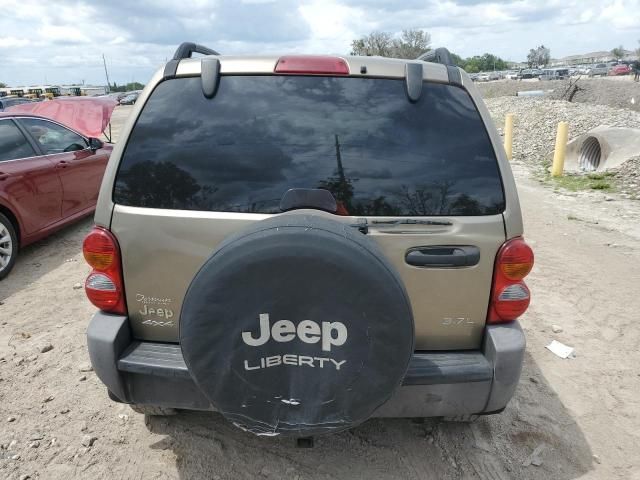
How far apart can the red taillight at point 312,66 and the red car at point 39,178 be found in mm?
4403

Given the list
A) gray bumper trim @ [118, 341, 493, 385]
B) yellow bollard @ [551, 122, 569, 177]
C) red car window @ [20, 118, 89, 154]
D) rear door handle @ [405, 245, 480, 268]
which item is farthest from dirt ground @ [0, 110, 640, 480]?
yellow bollard @ [551, 122, 569, 177]

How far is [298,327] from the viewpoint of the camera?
1.82 metres

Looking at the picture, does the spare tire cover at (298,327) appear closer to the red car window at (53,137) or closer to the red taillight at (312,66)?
the red taillight at (312,66)

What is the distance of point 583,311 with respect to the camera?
455cm

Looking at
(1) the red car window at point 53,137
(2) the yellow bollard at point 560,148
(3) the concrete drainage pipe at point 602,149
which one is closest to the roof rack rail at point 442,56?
(1) the red car window at point 53,137

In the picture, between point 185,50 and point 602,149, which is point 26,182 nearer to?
point 185,50

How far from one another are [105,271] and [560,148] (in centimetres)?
1070

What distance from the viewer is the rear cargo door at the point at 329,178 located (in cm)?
221

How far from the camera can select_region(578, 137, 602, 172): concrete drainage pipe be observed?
1127 centimetres

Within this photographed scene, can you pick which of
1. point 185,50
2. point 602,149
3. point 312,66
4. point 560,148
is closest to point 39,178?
point 185,50

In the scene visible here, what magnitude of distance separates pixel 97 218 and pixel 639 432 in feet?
11.1

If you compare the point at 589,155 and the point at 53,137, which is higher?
the point at 53,137

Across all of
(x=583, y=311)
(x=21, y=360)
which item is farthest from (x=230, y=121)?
(x=583, y=311)

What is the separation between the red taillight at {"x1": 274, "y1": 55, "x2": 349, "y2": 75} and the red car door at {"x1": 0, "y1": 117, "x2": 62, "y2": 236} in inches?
173
